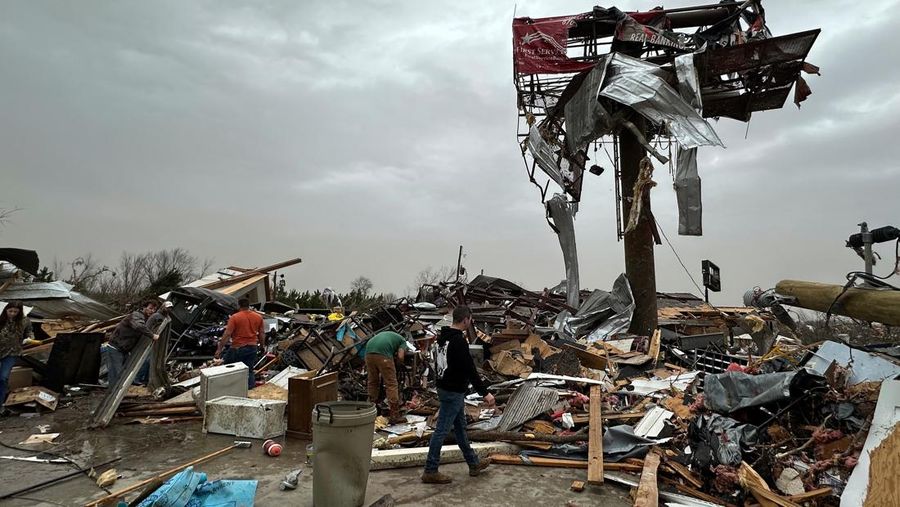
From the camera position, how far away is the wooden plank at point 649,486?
14.4 feet

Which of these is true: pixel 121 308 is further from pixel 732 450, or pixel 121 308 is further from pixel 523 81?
pixel 732 450

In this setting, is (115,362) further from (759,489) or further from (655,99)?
(655,99)

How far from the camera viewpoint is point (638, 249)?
12.7 meters

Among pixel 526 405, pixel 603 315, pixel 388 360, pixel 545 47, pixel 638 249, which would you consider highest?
pixel 545 47

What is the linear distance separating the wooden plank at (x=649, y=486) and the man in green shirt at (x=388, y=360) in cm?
348

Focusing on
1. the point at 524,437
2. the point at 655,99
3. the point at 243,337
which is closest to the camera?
the point at 524,437

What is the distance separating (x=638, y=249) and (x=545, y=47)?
19.9 feet

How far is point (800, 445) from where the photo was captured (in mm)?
5367

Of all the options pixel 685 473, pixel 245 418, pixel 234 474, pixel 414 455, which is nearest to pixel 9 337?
pixel 245 418

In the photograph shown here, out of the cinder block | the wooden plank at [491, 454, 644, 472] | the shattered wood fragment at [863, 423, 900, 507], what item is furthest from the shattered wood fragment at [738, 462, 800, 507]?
the cinder block

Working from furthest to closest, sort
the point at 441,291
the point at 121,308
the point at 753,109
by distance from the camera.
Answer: the point at 121,308 < the point at 441,291 < the point at 753,109

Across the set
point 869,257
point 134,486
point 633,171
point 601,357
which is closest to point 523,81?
point 633,171

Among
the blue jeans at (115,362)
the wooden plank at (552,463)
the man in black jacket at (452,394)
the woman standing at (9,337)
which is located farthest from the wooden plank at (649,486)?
the woman standing at (9,337)

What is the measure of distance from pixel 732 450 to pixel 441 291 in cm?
1172
